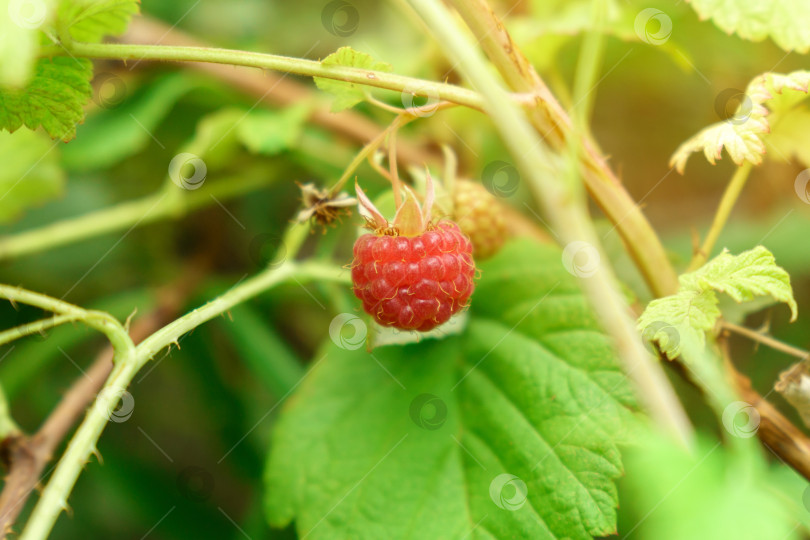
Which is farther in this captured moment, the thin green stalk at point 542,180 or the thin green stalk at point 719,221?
the thin green stalk at point 719,221

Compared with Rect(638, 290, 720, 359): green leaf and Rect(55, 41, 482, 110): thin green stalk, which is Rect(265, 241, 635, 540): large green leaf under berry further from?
Rect(55, 41, 482, 110): thin green stalk

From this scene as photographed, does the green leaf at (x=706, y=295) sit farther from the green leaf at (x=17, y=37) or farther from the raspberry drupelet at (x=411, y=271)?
the green leaf at (x=17, y=37)

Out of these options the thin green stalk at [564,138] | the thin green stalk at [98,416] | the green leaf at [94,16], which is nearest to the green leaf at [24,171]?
the green leaf at [94,16]

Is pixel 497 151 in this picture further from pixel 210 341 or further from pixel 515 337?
pixel 210 341

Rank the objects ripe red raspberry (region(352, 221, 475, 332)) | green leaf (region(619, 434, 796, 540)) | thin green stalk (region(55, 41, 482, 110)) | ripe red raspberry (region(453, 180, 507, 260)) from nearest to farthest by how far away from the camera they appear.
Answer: green leaf (region(619, 434, 796, 540)), thin green stalk (region(55, 41, 482, 110)), ripe red raspberry (region(352, 221, 475, 332)), ripe red raspberry (region(453, 180, 507, 260))

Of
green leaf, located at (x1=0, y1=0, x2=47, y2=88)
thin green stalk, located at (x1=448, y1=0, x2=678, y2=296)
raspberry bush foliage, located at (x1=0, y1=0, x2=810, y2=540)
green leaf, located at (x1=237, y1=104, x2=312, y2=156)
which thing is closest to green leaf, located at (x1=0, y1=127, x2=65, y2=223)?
raspberry bush foliage, located at (x1=0, y1=0, x2=810, y2=540)

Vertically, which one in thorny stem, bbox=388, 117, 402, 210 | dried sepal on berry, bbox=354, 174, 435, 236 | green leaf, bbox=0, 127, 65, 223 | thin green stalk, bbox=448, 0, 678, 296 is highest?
thin green stalk, bbox=448, 0, 678, 296

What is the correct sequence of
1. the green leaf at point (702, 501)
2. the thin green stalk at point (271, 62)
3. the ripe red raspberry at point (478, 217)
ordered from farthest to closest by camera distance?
the ripe red raspberry at point (478, 217), the thin green stalk at point (271, 62), the green leaf at point (702, 501)

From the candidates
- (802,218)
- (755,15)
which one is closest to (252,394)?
(755,15)
